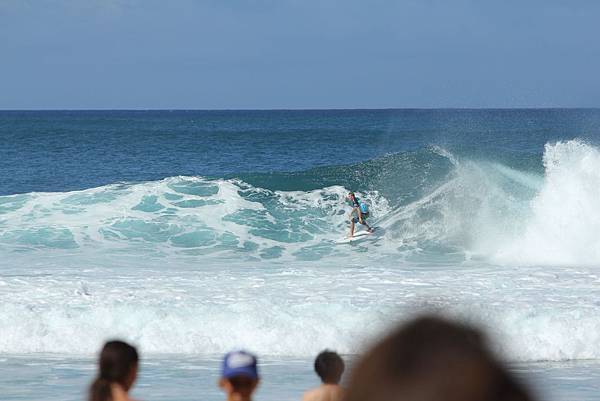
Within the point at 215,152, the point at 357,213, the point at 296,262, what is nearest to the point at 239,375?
the point at 296,262

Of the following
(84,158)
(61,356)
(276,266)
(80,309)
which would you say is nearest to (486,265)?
(276,266)

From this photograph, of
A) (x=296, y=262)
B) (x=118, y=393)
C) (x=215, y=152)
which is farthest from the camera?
(x=215, y=152)

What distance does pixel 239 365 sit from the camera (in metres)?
3.11

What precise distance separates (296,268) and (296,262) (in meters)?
1.70

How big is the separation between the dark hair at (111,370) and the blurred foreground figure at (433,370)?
2782mm

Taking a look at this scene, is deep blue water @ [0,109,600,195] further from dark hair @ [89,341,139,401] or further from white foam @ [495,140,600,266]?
dark hair @ [89,341,139,401]

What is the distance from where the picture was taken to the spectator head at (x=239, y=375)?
3111 mm

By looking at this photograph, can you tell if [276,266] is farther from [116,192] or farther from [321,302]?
[116,192]

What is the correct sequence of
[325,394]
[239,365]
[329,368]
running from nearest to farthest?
1. [239,365]
2. [325,394]
3. [329,368]

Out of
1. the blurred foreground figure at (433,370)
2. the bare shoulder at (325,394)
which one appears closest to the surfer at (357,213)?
the bare shoulder at (325,394)

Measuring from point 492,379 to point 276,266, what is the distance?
50.5ft

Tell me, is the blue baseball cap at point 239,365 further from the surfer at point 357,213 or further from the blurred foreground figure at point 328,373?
the surfer at point 357,213

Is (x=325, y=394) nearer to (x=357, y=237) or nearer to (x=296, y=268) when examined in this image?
(x=296, y=268)

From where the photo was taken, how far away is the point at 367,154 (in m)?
47.9
